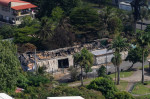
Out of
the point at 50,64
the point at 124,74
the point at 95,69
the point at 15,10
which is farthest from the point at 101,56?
the point at 15,10

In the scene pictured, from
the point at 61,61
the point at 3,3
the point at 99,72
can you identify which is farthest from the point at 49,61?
the point at 3,3

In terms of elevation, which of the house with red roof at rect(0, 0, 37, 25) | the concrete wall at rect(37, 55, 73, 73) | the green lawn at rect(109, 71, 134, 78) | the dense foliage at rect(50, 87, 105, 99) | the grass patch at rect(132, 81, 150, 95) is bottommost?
the grass patch at rect(132, 81, 150, 95)

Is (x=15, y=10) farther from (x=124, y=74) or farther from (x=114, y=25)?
(x=124, y=74)

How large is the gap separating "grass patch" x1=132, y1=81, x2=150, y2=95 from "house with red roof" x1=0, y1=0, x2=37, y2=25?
134 feet

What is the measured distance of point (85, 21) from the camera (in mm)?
79938

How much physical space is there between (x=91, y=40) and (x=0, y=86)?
1427 inches

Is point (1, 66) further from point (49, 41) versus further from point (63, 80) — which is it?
point (49, 41)

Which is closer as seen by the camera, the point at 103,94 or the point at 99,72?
the point at 103,94

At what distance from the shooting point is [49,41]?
74500mm

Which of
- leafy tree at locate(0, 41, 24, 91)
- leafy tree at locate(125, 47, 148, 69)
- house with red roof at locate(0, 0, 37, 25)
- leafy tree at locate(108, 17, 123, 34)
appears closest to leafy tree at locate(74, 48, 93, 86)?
leafy tree at locate(125, 47, 148, 69)

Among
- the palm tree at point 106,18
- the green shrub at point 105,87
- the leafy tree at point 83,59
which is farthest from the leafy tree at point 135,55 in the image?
the green shrub at point 105,87

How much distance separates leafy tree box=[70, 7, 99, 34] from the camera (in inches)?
3130

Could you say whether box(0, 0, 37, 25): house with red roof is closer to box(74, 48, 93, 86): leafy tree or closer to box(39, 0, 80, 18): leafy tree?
box(39, 0, 80, 18): leafy tree

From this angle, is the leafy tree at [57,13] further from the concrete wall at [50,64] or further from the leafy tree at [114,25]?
the concrete wall at [50,64]
